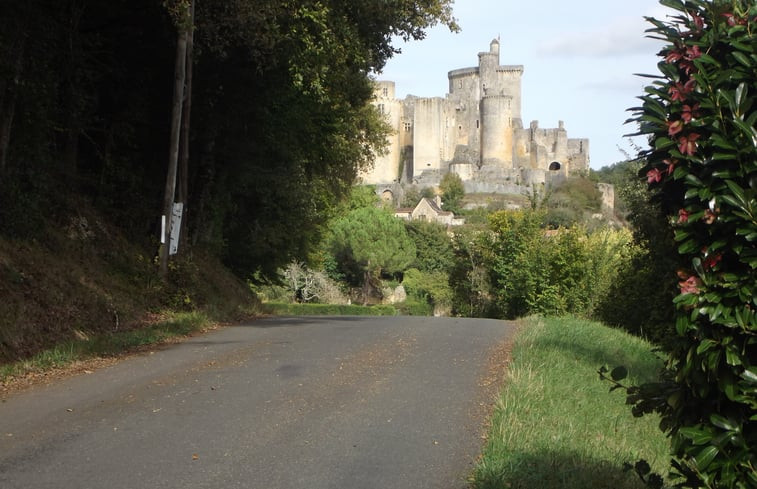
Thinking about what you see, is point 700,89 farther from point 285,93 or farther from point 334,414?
point 285,93

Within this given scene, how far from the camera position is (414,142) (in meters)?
134

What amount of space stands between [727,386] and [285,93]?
20494 millimetres

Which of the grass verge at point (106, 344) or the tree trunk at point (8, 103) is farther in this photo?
the tree trunk at point (8, 103)

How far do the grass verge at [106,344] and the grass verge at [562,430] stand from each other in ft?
18.9

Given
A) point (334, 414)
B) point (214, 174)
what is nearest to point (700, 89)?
point (334, 414)

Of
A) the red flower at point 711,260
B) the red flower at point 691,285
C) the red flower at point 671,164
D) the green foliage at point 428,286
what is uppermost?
the red flower at point 671,164

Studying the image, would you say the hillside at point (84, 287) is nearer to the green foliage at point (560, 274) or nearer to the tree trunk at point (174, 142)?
the tree trunk at point (174, 142)

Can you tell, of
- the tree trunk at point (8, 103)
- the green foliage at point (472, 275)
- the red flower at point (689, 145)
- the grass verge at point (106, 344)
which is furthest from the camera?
→ the green foliage at point (472, 275)

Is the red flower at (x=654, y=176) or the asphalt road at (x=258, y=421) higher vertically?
the red flower at (x=654, y=176)

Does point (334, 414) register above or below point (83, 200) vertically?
below

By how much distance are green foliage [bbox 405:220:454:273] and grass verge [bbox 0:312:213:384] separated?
60.6 m

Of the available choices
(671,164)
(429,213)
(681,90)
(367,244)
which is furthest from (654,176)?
(429,213)

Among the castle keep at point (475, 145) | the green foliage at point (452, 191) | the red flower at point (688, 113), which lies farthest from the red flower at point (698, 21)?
the castle keep at point (475, 145)

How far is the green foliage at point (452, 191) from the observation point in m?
120
